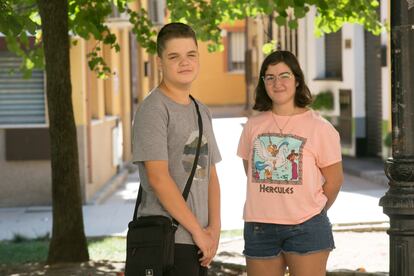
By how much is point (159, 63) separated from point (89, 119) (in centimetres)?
1219

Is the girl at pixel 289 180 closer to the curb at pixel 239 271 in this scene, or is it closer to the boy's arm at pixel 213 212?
the boy's arm at pixel 213 212

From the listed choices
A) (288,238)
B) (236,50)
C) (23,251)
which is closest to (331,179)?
(288,238)

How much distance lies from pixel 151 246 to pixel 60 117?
15.2 feet

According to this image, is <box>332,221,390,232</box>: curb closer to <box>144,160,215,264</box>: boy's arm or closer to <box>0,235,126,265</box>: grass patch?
<box>0,235,126,265</box>: grass patch

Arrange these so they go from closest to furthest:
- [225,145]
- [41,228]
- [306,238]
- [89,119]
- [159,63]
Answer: [159,63] < [306,238] < [41,228] < [89,119] < [225,145]

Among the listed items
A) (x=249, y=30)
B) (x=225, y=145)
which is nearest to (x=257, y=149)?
(x=225, y=145)

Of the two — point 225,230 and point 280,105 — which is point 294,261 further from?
point 225,230

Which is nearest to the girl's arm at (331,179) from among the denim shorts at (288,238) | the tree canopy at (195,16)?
the denim shorts at (288,238)

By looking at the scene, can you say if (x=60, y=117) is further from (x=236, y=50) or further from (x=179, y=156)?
(x=236, y=50)

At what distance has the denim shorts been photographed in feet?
16.7

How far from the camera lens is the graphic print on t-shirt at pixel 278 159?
5129 millimetres

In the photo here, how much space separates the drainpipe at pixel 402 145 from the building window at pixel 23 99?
37.5 ft

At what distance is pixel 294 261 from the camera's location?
512 centimetres

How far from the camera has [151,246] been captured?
438cm
